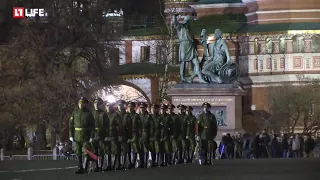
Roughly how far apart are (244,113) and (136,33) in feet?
55.6

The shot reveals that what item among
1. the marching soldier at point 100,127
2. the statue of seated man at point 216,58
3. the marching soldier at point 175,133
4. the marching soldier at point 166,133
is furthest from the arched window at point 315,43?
the marching soldier at point 100,127

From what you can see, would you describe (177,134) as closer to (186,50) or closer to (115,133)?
(115,133)

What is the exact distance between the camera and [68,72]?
2473 inches

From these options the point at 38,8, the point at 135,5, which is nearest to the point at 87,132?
the point at 38,8

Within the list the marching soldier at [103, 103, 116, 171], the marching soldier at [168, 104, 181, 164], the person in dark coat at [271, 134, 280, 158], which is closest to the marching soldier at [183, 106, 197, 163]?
the marching soldier at [168, 104, 181, 164]

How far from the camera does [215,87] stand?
51125 mm

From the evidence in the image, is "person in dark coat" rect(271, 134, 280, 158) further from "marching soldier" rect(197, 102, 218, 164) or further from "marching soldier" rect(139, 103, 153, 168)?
"marching soldier" rect(139, 103, 153, 168)

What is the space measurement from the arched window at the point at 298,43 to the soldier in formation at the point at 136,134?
180 feet

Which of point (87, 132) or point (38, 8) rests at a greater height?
point (38, 8)

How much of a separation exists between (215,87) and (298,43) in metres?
41.9

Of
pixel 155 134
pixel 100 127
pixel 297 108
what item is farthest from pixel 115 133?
pixel 297 108

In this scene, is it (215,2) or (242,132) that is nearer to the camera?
(242,132)

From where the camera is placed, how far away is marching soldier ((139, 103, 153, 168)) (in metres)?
33.8

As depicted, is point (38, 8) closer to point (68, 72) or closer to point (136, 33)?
point (68, 72)
